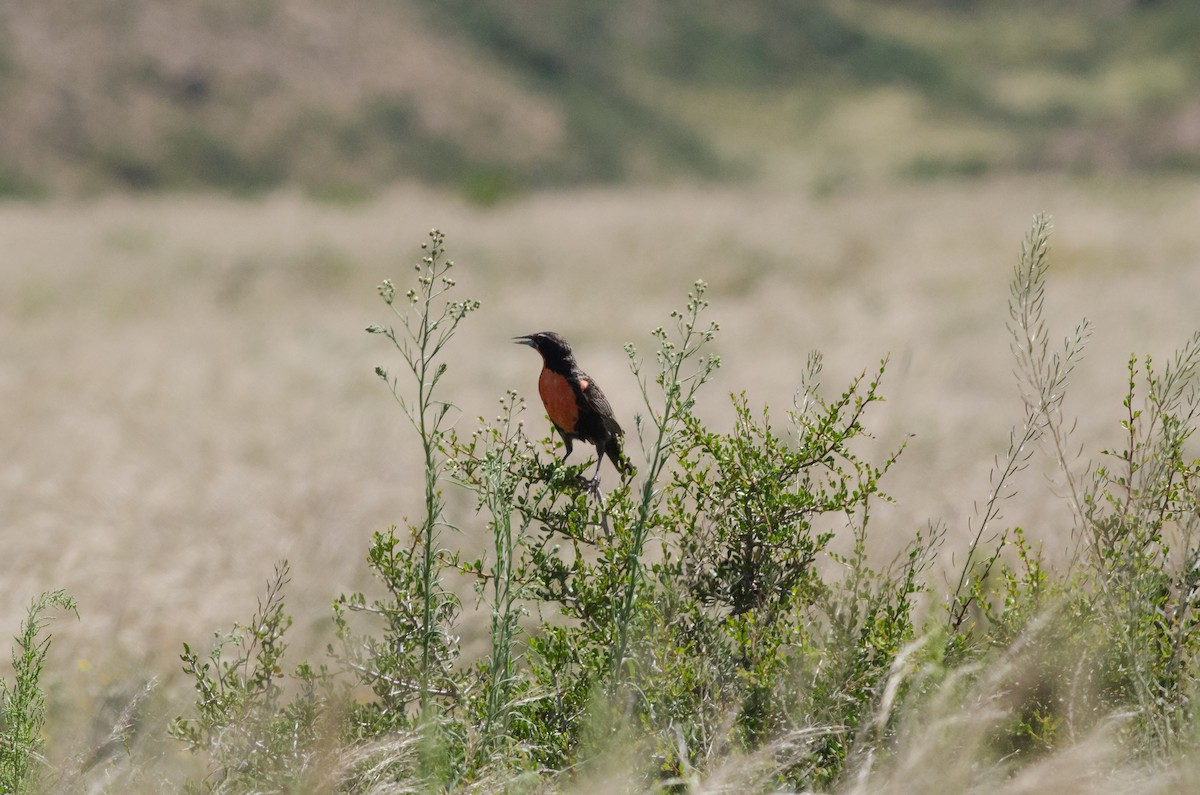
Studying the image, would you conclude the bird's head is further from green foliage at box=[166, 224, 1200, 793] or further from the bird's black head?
green foliage at box=[166, 224, 1200, 793]

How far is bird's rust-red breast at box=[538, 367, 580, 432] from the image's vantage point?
2.62 metres

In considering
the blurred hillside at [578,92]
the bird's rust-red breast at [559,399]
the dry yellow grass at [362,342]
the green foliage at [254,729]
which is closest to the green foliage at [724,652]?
the green foliage at [254,729]

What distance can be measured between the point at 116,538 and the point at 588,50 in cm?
7659

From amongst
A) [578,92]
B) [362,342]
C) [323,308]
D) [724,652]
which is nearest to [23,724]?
[724,652]

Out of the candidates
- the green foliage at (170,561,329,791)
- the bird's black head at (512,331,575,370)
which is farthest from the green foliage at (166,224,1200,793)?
the bird's black head at (512,331,575,370)

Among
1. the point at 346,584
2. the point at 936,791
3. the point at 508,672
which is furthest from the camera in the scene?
the point at 346,584

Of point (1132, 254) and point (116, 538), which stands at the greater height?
point (1132, 254)

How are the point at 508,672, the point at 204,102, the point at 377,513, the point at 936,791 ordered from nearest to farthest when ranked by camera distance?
the point at 936,791 < the point at 508,672 < the point at 377,513 < the point at 204,102

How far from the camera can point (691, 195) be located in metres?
25.0

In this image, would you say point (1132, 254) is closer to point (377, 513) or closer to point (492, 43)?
point (377, 513)

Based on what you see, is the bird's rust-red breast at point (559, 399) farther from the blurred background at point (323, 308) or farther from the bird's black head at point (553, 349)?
the blurred background at point (323, 308)

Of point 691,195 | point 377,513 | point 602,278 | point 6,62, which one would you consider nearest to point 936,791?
point 377,513

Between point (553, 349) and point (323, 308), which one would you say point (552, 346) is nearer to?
point (553, 349)

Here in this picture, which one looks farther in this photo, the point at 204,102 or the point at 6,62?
the point at 204,102
